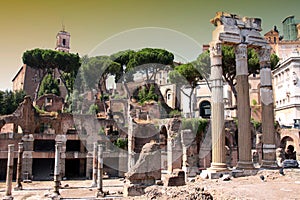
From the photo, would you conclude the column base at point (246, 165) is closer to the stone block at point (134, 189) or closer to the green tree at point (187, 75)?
the stone block at point (134, 189)

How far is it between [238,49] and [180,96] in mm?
26400

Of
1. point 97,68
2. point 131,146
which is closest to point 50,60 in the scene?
point 97,68

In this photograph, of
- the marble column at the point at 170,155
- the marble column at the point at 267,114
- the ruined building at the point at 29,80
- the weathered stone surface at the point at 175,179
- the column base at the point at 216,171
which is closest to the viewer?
the column base at the point at 216,171

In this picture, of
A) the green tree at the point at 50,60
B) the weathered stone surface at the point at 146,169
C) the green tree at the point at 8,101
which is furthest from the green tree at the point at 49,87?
the weathered stone surface at the point at 146,169

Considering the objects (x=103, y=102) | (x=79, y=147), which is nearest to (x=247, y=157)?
(x=79, y=147)

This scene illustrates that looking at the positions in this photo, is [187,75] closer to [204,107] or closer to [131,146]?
[204,107]

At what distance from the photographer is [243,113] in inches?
412

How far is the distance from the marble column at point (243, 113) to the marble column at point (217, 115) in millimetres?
791

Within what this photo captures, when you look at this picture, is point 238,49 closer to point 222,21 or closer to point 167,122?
point 222,21

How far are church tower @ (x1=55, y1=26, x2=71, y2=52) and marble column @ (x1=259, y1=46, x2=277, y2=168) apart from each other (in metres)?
39.5

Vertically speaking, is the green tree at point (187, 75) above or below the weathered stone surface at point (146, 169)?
above

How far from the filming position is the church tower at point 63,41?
46438 mm

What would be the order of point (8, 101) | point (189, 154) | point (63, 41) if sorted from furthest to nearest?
point (63, 41) → point (8, 101) → point (189, 154)

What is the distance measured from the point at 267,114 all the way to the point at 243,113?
115 cm
